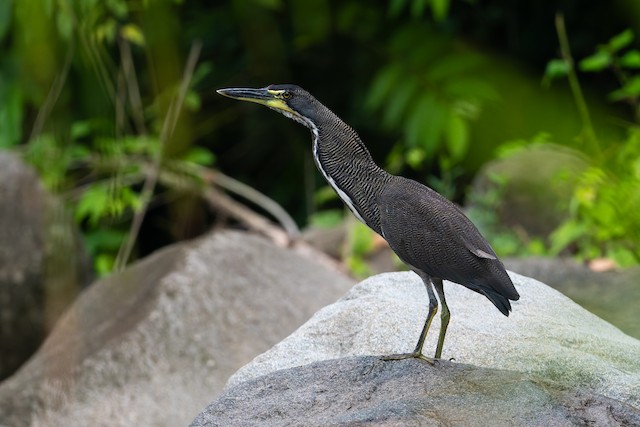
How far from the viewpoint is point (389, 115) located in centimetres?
583

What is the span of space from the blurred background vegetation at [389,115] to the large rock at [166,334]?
0.44 m

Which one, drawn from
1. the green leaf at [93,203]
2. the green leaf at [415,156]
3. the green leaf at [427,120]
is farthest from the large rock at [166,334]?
the green leaf at [415,156]

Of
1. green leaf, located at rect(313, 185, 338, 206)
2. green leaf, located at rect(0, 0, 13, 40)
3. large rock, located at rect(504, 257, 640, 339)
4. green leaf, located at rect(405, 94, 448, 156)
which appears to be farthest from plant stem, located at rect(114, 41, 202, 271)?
large rock, located at rect(504, 257, 640, 339)

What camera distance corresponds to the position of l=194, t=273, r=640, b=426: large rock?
2820 mm

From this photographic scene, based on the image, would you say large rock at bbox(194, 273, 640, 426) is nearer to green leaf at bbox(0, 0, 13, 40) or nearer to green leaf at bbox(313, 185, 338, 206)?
green leaf at bbox(0, 0, 13, 40)

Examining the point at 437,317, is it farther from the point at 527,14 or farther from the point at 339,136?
the point at 527,14

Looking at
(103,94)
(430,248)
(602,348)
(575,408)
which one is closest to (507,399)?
(575,408)

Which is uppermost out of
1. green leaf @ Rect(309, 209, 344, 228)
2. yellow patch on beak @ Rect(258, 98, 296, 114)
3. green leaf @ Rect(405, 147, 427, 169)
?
yellow patch on beak @ Rect(258, 98, 296, 114)

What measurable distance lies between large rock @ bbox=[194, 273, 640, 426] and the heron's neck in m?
0.49

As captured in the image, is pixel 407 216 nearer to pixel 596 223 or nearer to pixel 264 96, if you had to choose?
pixel 264 96

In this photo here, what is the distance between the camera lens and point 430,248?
3.07 meters

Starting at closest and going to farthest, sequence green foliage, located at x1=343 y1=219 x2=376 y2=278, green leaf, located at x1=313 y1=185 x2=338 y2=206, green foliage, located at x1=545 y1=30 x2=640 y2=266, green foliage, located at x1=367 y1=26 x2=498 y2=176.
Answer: green foliage, located at x1=367 y1=26 x2=498 y2=176 → green foliage, located at x1=545 y1=30 x2=640 y2=266 → green foliage, located at x1=343 y1=219 x2=376 y2=278 → green leaf, located at x1=313 y1=185 x2=338 y2=206

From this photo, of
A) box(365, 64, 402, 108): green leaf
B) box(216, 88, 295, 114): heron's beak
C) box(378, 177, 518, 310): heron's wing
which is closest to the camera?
box(378, 177, 518, 310): heron's wing

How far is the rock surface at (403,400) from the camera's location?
261 cm
